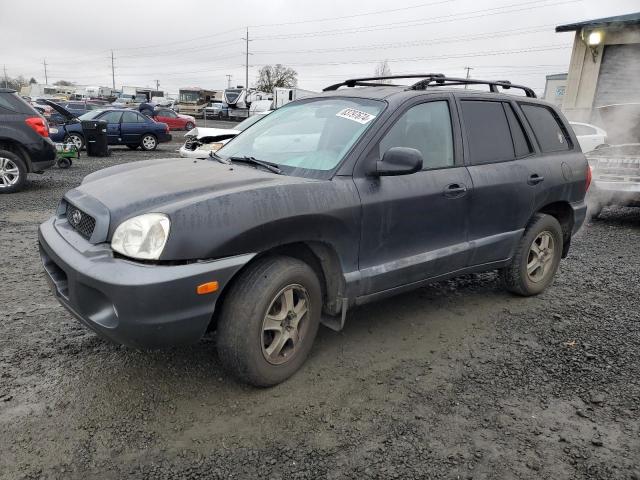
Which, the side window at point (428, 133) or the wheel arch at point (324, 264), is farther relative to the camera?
the side window at point (428, 133)

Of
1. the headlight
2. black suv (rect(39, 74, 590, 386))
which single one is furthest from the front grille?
the headlight

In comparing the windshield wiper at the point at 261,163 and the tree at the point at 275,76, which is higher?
the tree at the point at 275,76

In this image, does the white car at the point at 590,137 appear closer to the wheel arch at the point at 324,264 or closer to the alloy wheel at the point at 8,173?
the wheel arch at the point at 324,264

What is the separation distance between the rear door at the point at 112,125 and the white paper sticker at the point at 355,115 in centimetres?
1475

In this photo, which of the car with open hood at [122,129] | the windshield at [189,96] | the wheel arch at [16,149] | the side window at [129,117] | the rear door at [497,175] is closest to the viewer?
the rear door at [497,175]

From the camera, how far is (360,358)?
10.5 ft

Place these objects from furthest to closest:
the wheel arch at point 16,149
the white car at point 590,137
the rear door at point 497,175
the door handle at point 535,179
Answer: the white car at point 590,137 < the wheel arch at point 16,149 < the door handle at point 535,179 < the rear door at point 497,175

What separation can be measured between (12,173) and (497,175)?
8.09m

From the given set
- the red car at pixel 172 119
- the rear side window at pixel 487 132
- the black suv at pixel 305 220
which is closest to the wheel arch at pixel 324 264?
the black suv at pixel 305 220

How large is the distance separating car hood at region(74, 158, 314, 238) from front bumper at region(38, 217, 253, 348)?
26 centimetres

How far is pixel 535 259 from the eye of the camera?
4316mm

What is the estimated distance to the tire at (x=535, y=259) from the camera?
4.11m

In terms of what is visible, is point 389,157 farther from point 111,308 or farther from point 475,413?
point 111,308

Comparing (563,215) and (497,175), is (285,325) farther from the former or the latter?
(563,215)
